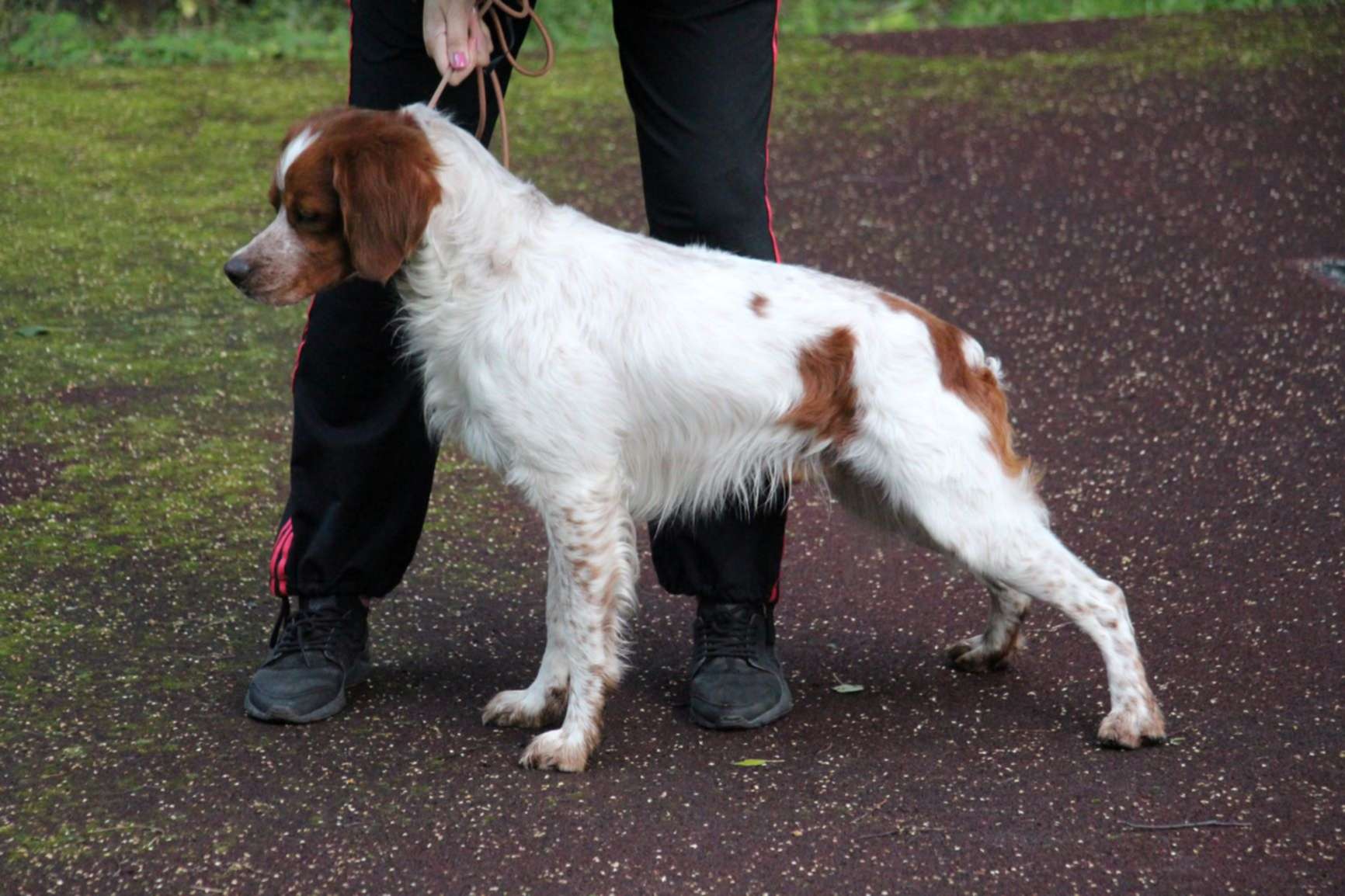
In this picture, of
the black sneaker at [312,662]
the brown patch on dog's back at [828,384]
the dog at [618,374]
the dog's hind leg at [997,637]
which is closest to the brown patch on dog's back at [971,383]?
the dog at [618,374]

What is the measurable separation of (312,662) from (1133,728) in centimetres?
170

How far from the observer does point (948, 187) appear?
742 cm

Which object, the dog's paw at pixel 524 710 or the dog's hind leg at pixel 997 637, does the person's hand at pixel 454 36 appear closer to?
the dog's paw at pixel 524 710

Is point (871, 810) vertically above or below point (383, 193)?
below

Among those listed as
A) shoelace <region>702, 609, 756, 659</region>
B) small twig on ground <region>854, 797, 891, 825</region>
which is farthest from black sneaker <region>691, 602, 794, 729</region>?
small twig on ground <region>854, 797, 891, 825</region>

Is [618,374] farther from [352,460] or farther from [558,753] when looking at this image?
[558,753]

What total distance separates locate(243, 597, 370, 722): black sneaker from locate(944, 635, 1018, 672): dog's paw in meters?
1.35

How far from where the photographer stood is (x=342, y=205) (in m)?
2.92

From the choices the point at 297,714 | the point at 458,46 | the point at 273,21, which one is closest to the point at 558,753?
the point at 297,714

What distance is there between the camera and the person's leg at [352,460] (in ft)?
10.7

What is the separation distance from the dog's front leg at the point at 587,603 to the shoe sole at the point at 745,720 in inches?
9.2

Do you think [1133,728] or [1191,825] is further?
[1133,728]

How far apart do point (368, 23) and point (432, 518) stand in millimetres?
1653

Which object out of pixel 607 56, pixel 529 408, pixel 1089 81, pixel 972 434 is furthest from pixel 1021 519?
pixel 607 56
